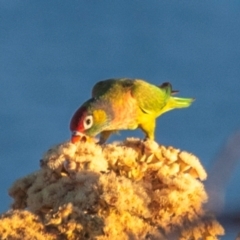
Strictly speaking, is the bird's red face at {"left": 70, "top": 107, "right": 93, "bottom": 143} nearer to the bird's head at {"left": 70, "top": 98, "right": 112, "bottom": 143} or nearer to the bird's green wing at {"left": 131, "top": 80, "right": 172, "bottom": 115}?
the bird's head at {"left": 70, "top": 98, "right": 112, "bottom": 143}

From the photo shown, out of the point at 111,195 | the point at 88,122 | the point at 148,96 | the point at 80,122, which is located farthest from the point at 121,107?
the point at 111,195

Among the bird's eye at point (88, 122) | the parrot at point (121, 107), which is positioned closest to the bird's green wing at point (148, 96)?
the parrot at point (121, 107)

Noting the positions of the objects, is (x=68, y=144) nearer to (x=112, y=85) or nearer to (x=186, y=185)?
(x=186, y=185)

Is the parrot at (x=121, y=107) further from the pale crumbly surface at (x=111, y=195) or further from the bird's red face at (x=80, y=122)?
the pale crumbly surface at (x=111, y=195)

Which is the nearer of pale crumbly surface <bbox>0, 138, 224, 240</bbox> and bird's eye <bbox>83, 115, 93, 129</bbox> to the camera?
pale crumbly surface <bbox>0, 138, 224, 240</bbox>

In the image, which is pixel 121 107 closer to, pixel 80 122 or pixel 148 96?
pixel 148 96

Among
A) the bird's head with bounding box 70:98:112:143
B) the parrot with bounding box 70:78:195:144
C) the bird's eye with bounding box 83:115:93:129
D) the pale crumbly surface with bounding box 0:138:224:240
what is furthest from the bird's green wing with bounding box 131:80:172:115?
the pale crumbly surface with bounding box 0:138:224:240
